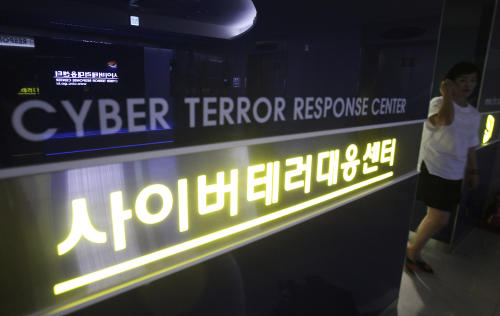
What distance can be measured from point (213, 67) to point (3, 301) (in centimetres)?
69

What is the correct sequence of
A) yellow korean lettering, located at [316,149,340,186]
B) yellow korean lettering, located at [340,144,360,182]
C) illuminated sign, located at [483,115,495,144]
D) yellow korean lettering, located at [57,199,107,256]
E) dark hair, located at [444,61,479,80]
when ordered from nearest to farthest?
yellow korean lettering, located at [57,199,107,256] → yellow korean lettering, located at [316,149,340,186] → yellow korean lettering, located at [340,144,360,182] → dark hair, located at [444,61,479,80] → illuminated sign, located at [483,115,495,144]

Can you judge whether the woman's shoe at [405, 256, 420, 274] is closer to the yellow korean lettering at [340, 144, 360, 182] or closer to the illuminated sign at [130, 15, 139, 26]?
the yellow korean lettering at [340, 144, 360, 182]

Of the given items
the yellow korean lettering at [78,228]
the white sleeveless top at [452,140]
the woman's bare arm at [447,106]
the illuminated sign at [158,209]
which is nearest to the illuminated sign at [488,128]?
the white sleeveless top at [452,140]

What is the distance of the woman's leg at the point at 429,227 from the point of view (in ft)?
7.67

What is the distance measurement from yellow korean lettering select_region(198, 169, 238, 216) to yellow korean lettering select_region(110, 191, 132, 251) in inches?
8.0

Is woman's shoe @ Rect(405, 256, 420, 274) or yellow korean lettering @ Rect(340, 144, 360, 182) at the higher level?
yellow korean lettering @ Rect(340, 144, 360, 182)

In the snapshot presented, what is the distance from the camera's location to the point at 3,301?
61 centimetres

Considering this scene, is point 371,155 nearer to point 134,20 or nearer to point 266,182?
point 266,182

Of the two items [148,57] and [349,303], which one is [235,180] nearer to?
[148,57]

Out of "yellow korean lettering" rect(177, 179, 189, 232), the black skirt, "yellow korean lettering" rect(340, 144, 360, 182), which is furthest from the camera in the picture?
the black skirt

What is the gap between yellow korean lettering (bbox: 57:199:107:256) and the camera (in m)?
0.67

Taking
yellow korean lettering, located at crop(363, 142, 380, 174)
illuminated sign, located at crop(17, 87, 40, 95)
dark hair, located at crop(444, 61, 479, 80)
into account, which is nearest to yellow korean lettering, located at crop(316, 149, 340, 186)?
yellow korean lettering, located at crop(363, 142, 380, 174)

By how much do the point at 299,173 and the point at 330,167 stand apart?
0.20 metres

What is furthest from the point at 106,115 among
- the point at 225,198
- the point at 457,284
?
the point at 457,284
